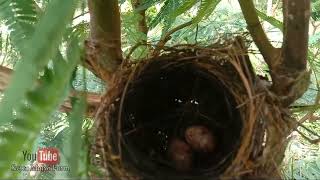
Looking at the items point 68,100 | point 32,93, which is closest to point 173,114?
point 68,100

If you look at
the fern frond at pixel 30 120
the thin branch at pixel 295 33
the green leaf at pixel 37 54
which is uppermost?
the thin branch at pixel 295 33

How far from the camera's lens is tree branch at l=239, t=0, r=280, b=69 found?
0.69 metres

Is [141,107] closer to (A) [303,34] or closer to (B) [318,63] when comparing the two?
(A) [303,34]

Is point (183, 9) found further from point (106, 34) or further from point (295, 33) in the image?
point (295, 33)

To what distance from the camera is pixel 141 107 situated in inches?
30.2

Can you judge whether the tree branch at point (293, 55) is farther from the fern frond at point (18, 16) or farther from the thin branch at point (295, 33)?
the fern frond at point (18, 16)

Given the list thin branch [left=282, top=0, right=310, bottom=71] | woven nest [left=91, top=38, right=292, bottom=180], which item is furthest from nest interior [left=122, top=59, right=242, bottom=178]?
thin branch [left=282, top=0, right=310, bottom=71]

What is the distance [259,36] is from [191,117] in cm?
20

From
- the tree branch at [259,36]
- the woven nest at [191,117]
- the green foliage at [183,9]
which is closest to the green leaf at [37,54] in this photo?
the woven nest at [191,117]

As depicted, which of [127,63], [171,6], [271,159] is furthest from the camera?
[171,6]

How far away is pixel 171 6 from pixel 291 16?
413mm

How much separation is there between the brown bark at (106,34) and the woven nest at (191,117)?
0.16 ft

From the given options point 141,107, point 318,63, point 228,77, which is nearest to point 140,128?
point 141,107

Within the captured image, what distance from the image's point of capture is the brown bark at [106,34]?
0.73m
